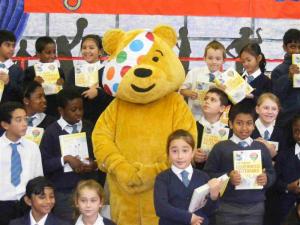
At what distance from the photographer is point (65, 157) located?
5.50 meters

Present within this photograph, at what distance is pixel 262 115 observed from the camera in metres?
5.78

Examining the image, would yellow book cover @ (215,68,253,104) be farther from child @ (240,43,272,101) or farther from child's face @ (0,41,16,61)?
child's face @ (0,41,16,61)

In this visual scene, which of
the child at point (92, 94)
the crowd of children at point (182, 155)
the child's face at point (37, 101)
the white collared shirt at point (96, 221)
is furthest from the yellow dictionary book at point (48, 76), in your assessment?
the white collared shirt at point (96, 221)

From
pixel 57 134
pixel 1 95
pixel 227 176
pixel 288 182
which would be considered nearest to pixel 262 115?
pixel 288 182

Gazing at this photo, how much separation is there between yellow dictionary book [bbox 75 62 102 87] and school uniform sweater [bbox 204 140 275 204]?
1.50 m

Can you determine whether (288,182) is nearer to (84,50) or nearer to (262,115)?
(262,115)

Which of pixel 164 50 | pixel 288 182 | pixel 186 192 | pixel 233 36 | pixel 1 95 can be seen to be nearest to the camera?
pixel 186 192

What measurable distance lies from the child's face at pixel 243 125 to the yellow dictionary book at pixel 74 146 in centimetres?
114

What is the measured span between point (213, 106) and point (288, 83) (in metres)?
1.01

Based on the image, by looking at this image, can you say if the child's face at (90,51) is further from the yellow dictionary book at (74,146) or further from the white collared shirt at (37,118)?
the yellow dictionary book at (74,146)

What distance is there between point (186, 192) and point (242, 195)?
0.63m

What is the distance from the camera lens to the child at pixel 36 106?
238 inches

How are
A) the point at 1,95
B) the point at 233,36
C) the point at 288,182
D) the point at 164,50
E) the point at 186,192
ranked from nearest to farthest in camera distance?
the point at 186,192 → the point at 164,50 → the point at 288,182 → the point at 1,95 → the point at 233,36

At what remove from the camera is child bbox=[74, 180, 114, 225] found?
4.92m
